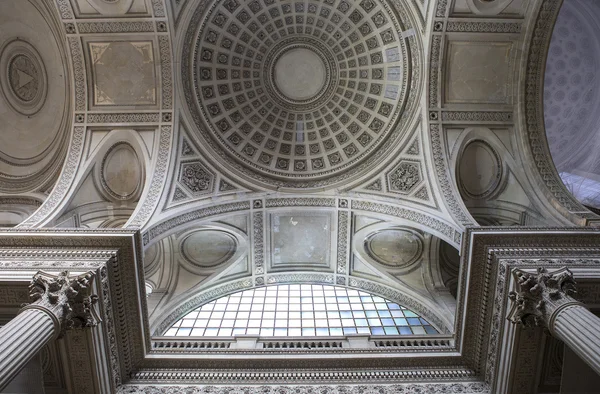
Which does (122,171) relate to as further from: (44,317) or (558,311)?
(558,311)

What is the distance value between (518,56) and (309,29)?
8596 millimetres

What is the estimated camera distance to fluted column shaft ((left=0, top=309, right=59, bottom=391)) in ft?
27.2

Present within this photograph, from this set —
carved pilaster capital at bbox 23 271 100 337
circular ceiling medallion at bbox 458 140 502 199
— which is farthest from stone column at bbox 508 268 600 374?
carved pilaster capital at bbox 23 271 100 337

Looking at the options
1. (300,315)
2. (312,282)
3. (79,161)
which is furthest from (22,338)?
(312,282)

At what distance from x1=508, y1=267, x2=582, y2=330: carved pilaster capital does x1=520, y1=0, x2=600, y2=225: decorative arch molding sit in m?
5.06

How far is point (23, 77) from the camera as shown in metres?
18.7

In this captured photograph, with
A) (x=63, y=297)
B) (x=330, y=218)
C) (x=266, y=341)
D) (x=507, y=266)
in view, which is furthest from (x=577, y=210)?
(x=63, y=297)

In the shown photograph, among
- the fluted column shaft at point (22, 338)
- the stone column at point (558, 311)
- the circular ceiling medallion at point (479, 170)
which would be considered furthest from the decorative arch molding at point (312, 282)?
the fluted column shaft at point (22, 338)

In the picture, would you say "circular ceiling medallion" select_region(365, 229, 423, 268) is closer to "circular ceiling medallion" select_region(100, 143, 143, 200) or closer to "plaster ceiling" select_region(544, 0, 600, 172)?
"plaster ceiling" select_region(544, 0, 600, 172)

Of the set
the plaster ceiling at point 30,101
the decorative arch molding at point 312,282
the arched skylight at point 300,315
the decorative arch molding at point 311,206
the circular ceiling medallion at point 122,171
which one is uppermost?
the plaster ceiling at point 30,101

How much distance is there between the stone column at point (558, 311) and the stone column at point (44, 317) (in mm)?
10807

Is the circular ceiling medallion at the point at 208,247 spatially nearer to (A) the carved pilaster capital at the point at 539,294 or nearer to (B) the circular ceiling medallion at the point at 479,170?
(B) the circular ceiling medallion at the point at 479,170

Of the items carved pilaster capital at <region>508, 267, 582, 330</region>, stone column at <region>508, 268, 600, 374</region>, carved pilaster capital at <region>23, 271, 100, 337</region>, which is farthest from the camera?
carved pilaster capital at <region>508, 267, 582, 330</region>

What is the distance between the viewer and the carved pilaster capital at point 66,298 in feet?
33.2
